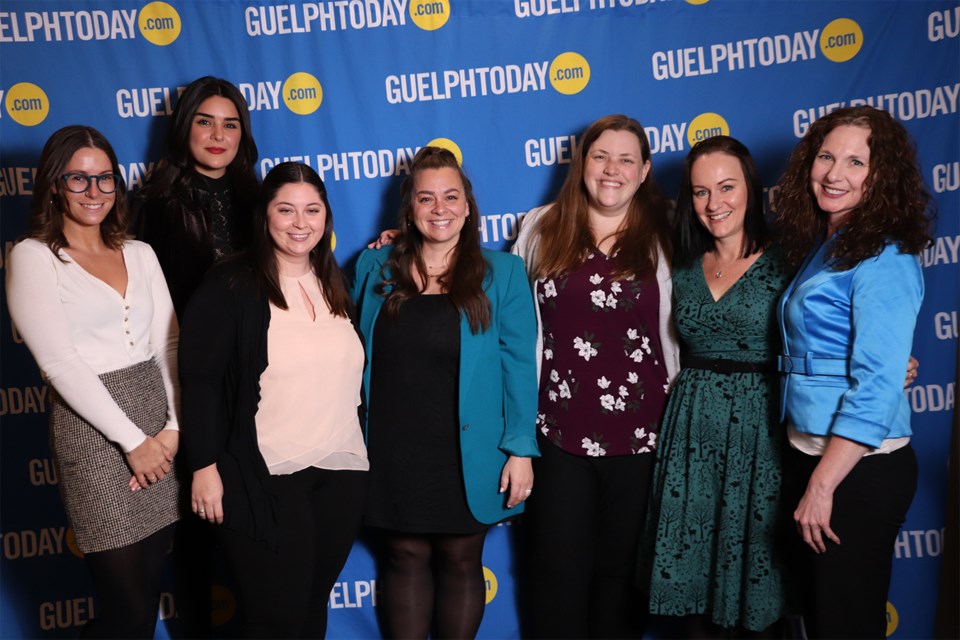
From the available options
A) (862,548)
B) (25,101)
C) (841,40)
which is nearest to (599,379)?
(862,548)

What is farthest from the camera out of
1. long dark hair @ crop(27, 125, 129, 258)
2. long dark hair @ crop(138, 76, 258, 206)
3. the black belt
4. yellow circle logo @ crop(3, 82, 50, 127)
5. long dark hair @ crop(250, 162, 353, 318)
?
yellow circle logo @ crop(3, 82, 50, 127)

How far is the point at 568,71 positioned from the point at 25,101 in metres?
1.91

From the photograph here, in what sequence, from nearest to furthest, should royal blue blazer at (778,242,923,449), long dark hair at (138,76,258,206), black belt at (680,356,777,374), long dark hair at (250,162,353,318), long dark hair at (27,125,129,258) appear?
royal blue blazer at (778,242,923,449)
long dark hair at (27,125,129,258)
long dark hair at (250,162,353,318)
black belt at (680,356,777,374)
long dark hair at (138,76,258,206)

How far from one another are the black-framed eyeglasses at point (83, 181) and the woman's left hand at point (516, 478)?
126 cm

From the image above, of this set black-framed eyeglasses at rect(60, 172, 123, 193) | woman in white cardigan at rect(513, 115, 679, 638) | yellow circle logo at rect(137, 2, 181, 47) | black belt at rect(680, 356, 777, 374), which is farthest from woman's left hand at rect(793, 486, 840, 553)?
yellow circle logo at rect(137, 2, 181, 47)

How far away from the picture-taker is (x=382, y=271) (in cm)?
219

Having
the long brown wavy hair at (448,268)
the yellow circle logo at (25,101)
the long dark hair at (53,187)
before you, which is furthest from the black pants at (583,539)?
the yellow circle logo at (25,101)

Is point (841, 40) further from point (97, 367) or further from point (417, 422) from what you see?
point (97, 367)

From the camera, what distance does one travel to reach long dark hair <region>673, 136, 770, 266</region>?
2.06 meters

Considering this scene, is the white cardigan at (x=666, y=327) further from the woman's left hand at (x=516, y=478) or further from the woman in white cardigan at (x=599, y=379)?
the woman's left hand at (x=516, y=478)

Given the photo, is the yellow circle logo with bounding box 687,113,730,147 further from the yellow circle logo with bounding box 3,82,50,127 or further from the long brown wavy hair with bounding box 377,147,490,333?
the yellow circle logo with bounding box 3,82,50,127

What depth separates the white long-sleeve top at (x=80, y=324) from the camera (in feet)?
5.62

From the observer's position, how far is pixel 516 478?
2121 millimetres

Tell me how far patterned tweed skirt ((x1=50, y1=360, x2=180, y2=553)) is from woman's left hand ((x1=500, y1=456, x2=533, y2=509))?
913 millimetres
